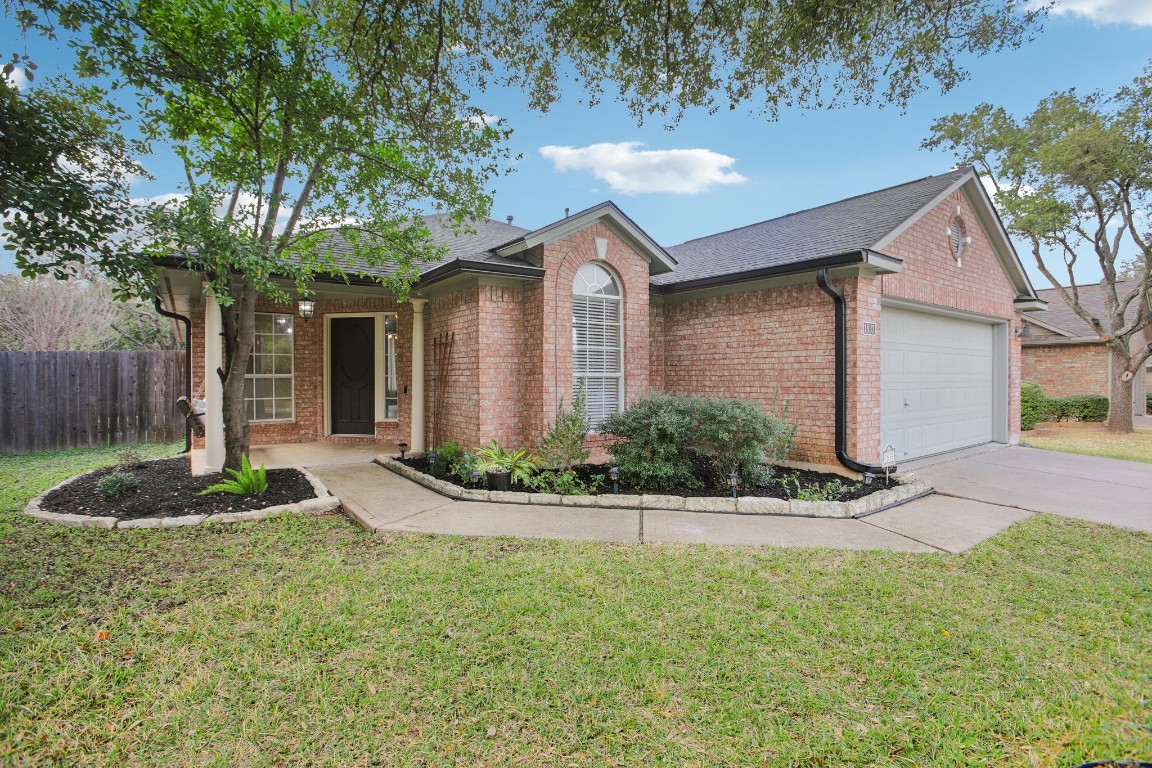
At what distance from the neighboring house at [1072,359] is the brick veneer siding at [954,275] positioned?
9327 millimetres

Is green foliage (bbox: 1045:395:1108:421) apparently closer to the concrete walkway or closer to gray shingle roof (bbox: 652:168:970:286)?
gray shingle roof (bbox: 652:168:970:286)

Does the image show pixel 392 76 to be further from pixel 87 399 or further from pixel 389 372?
pixel 87 399

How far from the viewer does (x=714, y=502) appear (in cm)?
572

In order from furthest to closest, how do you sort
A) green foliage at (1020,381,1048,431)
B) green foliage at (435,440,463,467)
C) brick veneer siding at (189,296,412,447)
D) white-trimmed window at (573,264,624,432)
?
green foliage at (1020,381,1048,431)
brick veneer siding at (189,296,412,447)
white-trimmed window at (573,264,624,432)
green foliage at (435,440,463,467)

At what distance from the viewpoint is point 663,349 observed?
945 centimetres

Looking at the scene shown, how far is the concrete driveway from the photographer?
19.0 feet

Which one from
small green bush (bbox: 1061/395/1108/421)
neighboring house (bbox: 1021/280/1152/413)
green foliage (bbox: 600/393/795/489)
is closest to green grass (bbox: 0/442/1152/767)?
green foliage (bbox: 600/393/795/489)

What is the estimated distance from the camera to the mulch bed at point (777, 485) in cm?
610

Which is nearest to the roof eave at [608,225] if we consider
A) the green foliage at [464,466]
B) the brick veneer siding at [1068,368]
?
the green foliage at [464,466]

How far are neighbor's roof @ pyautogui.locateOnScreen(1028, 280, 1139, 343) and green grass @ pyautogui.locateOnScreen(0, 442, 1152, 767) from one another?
19403 mm

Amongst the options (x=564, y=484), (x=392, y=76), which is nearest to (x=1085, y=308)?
(x=564, y=484)

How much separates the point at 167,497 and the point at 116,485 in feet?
1.82

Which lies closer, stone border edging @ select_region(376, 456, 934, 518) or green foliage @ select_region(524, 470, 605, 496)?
stone border edging @ select_region(376, 456, 934, 518)

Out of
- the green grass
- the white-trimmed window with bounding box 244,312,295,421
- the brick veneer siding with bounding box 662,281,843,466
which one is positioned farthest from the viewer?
the white-trimmed window with bounding box 244,312,295,421
